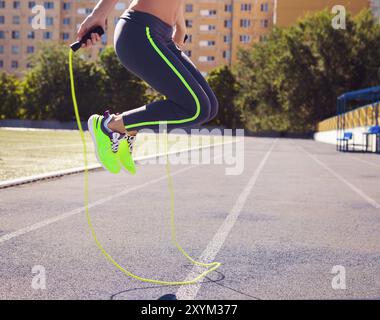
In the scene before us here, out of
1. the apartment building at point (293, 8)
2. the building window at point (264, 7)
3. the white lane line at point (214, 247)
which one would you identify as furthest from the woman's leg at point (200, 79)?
the building window at point (264, 7)

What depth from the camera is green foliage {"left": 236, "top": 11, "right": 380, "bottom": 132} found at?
69.3m

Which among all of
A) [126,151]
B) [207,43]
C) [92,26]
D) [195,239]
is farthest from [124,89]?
[207,43]

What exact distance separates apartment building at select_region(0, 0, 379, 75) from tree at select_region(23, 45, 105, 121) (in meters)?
25.6

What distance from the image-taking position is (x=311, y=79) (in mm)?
69750

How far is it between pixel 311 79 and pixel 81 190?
62333 millimetres

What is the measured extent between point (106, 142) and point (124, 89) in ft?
52.5

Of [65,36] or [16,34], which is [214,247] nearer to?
[16,34]

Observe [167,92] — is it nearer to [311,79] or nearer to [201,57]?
[311,79]

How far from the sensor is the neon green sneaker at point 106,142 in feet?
13.1

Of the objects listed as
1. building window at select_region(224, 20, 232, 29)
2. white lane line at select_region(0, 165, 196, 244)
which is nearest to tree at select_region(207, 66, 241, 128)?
building window at select_region(224, 20, 232, 29)

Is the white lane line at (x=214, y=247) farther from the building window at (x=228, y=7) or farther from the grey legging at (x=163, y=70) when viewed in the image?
the building window at (x=228, y=7)

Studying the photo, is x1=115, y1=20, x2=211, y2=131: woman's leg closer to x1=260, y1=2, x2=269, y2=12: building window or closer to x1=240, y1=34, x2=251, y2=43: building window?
x1=240, y1=34, x2=251, y2=43: building window

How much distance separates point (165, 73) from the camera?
3.44m

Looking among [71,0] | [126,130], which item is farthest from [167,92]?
[71,0]
